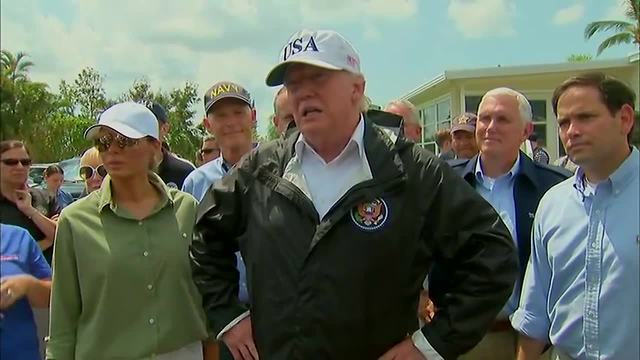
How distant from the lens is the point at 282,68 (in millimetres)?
2562

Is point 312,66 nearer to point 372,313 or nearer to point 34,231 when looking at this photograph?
point 372,313

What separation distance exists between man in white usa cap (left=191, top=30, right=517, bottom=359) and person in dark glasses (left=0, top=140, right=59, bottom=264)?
2.77 ft

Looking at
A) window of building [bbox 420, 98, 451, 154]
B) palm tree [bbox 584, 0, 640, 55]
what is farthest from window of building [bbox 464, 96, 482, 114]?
palm tree [bbox 584, 0, 640, 55]

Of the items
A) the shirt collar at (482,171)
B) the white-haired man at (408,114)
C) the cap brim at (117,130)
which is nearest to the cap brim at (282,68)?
the cap brim at (117,130)

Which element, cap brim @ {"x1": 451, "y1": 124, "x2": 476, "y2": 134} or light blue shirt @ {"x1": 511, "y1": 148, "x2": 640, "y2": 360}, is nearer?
light blue shirt @ {"x1": 511, "y1": 148, "x2": 640, "y2": 360}

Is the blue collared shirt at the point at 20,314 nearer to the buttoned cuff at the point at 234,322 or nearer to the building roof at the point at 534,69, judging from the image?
the buttoned cuff at the point at 234,322

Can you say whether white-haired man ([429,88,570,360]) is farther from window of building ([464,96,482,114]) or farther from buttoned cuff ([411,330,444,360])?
window of building ([464,96,482,114])

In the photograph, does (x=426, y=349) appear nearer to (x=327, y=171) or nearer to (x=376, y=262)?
(x=376, y=262)

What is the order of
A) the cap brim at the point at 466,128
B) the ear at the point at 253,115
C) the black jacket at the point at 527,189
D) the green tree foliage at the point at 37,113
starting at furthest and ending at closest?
Result: the cap brim at the point at 466,128
the ear at the point at 253,115
the black jacket at the point at 527,189
the green tree foliage at the point at 37,113

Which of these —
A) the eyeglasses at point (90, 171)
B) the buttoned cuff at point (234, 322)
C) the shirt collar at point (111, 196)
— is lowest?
the buttoned cuff at point (234, 322)

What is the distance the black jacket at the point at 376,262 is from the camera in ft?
8.00

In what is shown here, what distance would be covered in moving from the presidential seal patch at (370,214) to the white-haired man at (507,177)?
1582mm

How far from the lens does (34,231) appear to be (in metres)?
3.74

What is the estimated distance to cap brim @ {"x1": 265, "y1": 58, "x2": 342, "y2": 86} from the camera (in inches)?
96.8
